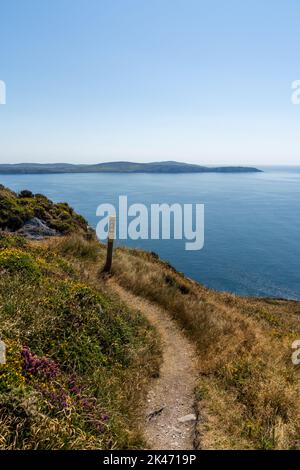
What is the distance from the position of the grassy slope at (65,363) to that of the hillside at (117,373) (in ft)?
0.07

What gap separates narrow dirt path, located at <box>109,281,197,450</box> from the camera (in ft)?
20.7

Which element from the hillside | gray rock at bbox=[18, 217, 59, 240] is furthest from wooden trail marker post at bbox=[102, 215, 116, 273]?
gray rock at bbox=[18, 217, 59, 240]

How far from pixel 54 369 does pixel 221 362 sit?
→ 15.8 ft

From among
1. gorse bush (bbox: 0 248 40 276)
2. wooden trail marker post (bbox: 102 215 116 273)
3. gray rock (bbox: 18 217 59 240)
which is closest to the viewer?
gorse bush (bbox: 0 248 40 276)

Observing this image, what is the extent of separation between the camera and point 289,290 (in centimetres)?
5216

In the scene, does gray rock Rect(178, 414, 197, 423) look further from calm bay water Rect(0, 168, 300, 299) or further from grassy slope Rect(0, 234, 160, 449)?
calm bay water Rect(0, 168, 300, 299)

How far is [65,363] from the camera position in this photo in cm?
675

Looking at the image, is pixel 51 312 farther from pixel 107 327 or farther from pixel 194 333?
pixel 194 333

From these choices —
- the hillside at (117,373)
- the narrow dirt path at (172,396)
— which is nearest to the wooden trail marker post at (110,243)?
the hillside at (117,373)

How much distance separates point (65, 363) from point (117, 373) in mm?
1404

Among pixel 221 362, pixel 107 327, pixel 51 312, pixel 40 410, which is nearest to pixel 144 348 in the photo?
pixel 107 327

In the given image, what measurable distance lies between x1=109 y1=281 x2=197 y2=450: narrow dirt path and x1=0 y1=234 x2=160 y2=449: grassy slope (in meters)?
0.36
